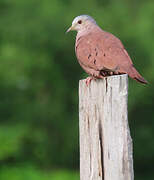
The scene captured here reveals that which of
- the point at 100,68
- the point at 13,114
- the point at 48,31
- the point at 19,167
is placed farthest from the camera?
the point at 48,31

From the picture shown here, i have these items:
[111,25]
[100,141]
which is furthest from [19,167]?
[100,141]

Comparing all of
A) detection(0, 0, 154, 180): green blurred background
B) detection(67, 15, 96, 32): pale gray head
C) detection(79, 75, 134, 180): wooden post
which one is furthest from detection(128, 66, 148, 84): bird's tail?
detection(0, 0, 154, 180): green blurred background

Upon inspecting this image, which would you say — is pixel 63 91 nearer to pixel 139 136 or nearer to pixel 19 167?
pixel 139 136

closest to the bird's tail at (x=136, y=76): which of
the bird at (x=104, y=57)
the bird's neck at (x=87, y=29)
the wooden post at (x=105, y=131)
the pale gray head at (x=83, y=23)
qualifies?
the bird at (x=104, y=57)

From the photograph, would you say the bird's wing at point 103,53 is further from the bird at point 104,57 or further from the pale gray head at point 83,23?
the pale gray head at point 83,23

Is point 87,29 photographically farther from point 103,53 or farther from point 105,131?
point 105,131

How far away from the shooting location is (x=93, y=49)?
14.9 feet

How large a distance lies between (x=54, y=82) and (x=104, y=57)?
16.9 meters

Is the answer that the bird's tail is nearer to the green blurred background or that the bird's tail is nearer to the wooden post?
the wooden post

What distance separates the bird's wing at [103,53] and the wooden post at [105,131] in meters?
0.64

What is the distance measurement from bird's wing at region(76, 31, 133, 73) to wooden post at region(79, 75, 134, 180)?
0.64m

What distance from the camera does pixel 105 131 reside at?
344cm

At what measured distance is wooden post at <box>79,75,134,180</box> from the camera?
337cm

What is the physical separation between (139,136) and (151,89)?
1720 mm
